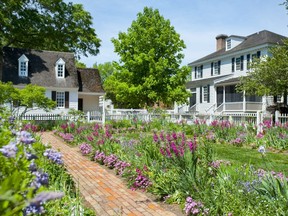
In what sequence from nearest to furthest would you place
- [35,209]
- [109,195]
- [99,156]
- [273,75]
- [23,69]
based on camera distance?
1. [35,209]
2. [109,195]
3. [99,156]
4. [273,75]
5. [23,69]

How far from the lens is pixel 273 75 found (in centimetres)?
2008

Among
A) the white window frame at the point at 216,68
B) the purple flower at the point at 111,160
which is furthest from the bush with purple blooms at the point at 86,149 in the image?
the white window frame at the point at 216,68

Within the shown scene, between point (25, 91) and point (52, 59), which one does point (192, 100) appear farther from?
point (25, 91)

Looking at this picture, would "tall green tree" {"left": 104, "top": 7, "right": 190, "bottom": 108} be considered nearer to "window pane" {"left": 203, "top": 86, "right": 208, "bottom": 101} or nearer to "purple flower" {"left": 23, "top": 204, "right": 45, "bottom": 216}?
"window pane" {"left": 203, "top": 86, "right": 208, "bottom": 101}

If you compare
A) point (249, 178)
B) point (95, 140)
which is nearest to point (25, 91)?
point (95, 140)

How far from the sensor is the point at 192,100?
37.2 m

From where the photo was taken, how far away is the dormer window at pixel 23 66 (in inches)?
1158

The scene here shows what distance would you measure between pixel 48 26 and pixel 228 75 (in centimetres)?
1980

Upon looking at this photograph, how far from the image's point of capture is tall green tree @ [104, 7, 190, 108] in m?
29.9

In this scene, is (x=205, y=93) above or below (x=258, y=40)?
below

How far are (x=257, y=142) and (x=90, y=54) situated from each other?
27741 mm

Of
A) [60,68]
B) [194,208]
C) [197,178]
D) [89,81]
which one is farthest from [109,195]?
[89,81]

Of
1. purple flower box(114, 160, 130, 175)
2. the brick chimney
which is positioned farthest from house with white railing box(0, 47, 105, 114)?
purple flower box(114, 160, 130, 175)

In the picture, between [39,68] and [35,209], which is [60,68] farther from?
[35,209]
